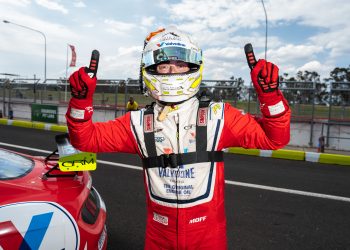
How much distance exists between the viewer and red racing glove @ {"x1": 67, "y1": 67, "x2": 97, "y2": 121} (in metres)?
1.75

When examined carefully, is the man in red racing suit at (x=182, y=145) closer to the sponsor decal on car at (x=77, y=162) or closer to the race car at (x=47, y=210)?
the race car at (x=47, y=210)

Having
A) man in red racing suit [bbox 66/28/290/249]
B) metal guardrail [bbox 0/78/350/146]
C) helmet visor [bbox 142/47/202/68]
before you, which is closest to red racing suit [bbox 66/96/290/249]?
man in red racing suit [bbox 66/28/290/249]

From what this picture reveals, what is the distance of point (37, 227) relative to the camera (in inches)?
81.8

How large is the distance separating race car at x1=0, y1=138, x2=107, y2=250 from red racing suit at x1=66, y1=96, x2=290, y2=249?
0.56 metres

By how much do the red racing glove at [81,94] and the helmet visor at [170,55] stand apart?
13.8 inches

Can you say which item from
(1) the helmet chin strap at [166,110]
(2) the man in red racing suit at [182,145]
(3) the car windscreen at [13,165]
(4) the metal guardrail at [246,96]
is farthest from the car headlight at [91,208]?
(4) the metal guardrail at [246,96]

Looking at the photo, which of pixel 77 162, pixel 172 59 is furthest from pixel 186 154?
pixel 77 162

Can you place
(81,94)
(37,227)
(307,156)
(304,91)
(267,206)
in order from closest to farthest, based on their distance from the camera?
(81,94) < (37,227) < (267,206) < (307,156) < (304,91)

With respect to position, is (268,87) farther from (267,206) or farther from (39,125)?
(39,125)

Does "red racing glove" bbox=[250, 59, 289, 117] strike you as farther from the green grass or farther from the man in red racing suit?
the green grass

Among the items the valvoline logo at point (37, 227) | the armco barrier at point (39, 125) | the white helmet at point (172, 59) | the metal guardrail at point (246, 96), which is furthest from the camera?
the armco barrier at point (39, 125)

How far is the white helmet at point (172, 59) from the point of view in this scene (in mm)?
1872

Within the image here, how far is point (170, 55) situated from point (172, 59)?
1.0 inches

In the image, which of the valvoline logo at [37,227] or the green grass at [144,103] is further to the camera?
the green grass at [144,103]
